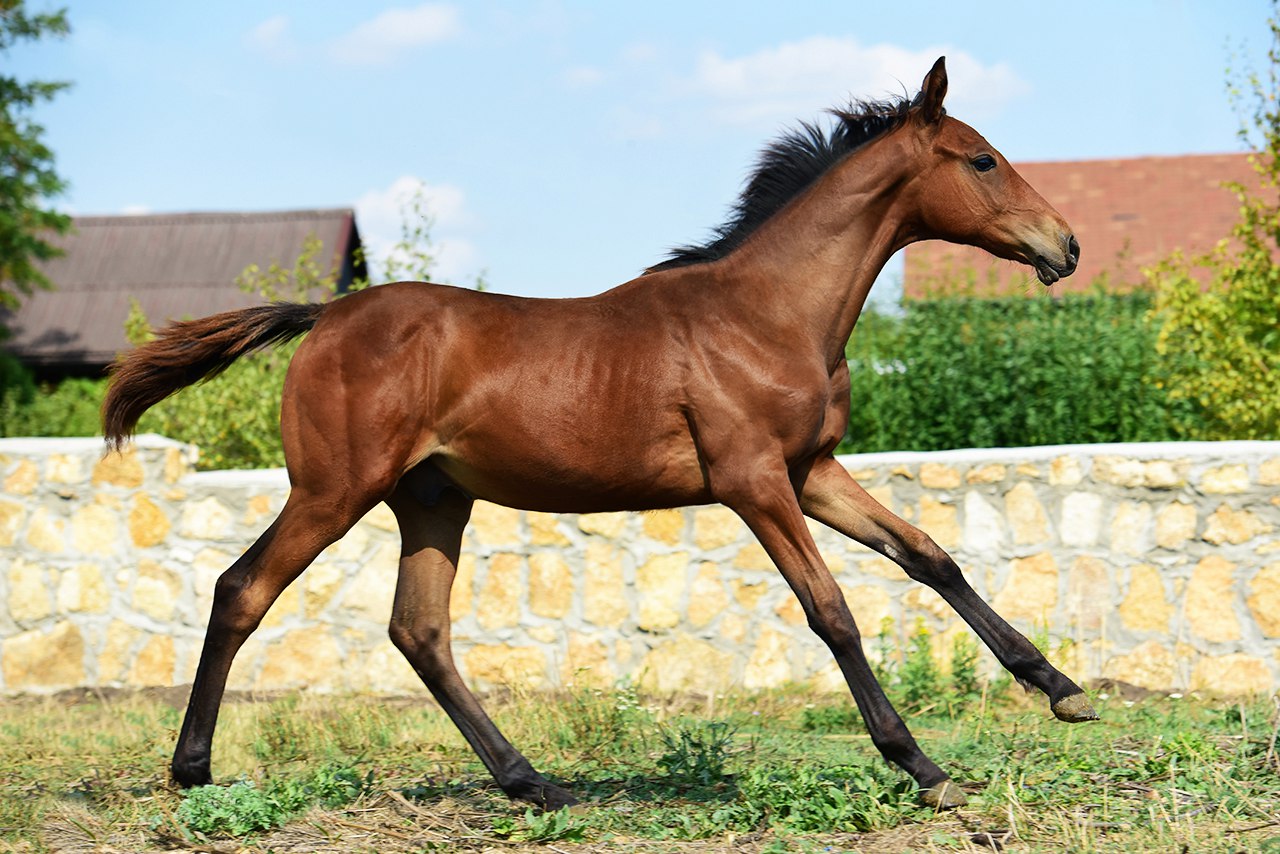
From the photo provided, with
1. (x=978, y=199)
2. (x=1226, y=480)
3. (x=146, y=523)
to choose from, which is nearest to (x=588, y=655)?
(x=146, y=523)

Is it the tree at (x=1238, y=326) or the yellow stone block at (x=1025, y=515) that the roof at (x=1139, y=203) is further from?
the yellow stone block at (x=1025, y=515)

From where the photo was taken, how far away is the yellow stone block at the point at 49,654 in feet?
26.3

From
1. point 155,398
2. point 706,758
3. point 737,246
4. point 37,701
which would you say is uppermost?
point 737,246

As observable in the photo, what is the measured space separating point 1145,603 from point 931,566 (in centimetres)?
357

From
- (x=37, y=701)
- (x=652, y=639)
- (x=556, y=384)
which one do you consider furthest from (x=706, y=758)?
(x=37, y=701)

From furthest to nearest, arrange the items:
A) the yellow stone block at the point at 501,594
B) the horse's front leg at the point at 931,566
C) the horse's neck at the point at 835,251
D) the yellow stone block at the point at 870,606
→ the yellow stone block at the point at 501,594, the yellow stone block at the point at 870,606, the horse's neck at the point at 835,251, the horse's front leg at the point at 931,566

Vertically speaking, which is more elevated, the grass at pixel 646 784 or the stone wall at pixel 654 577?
the stone wall at pixel 654 577

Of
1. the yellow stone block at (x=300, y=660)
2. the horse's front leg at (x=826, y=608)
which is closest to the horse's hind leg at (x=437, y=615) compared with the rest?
the horse's front leg at (x=826, y=608)

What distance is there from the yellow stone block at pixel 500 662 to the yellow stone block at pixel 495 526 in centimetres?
64

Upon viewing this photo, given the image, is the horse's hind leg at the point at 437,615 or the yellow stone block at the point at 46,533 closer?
the horse's hind leg at the point at 437,615

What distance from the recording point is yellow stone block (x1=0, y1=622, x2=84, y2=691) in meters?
8.02

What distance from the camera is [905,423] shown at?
31.9 ft

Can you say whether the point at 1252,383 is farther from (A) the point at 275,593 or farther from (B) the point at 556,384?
(A) the point at 275,593

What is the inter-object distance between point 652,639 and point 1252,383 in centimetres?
460
